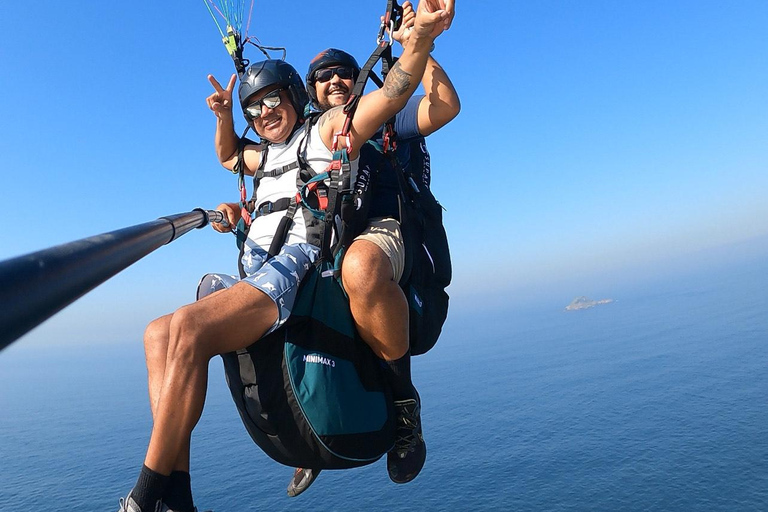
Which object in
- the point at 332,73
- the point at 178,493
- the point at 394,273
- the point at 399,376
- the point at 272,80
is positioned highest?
the point at 332,73

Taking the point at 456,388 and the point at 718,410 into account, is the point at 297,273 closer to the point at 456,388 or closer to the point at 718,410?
the point at 718,410

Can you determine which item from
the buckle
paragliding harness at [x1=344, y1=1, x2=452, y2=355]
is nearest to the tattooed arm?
paragliding harness at [x1=344, y1=1, x2=452, y2=355]

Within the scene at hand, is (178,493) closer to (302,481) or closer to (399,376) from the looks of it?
(399,376)

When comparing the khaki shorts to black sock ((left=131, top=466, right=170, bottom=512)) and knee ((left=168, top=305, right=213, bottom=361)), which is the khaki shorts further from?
black sock ((left=131, top=466, right=170, bottom=512))

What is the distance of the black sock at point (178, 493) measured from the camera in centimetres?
266

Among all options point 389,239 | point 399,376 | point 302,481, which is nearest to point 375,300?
point 389,239

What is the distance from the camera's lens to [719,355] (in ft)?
335

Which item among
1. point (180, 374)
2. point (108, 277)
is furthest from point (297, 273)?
point (108, 277)

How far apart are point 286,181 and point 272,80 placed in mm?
954

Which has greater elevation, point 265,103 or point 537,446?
point 265,103

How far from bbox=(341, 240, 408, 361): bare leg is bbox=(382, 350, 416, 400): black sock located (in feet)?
0.23

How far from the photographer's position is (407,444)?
4.14 metres

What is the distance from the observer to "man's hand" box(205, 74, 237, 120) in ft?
14.8

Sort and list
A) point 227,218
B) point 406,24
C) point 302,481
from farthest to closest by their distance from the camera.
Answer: point 302,481 < point 227,218 < point 406,24
